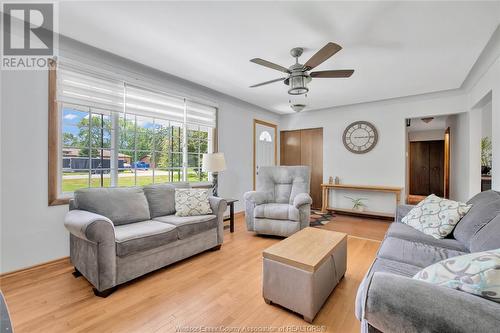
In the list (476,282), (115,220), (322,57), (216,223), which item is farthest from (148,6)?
(476,282)

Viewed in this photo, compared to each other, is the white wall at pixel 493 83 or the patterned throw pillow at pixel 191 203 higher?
the white wall at pixel 493 83

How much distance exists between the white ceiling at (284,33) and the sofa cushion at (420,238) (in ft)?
6.37

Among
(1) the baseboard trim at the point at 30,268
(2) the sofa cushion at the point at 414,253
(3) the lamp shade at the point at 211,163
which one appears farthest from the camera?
(3) the lamp shade at the point at 211,163

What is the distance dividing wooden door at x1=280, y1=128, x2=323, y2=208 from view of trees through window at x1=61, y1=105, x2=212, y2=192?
2825mm

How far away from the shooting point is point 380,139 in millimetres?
4727

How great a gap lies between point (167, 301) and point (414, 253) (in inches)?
77.1

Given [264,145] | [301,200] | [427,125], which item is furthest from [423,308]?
[427,125]

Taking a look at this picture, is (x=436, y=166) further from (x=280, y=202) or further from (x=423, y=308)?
(x=423, y=308)

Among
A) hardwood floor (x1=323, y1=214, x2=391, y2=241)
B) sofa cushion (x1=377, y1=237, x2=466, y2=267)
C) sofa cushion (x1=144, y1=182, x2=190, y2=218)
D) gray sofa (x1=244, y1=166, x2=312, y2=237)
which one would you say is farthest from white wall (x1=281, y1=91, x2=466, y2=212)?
sofa cushion (x1=144, y1=182, x2=190, y2=218)

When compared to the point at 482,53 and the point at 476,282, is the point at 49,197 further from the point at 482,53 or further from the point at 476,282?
the point at 482,53

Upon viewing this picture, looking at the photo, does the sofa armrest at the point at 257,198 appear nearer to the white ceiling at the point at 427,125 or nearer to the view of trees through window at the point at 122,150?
the view of trees through window at the point at 122,150

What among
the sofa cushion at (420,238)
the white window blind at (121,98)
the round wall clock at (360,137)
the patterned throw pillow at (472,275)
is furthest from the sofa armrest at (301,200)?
the round wall clock at (360,137)

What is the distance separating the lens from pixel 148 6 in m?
1.90

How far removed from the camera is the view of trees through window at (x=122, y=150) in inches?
104
